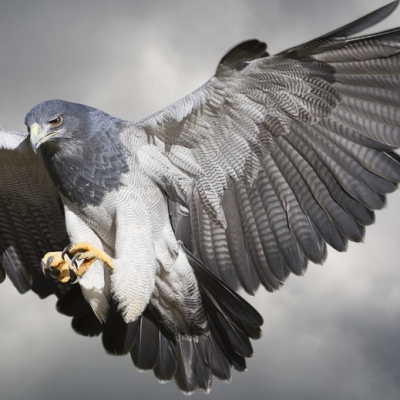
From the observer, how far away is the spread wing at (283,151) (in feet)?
26.7

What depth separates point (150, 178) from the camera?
858 centimetres

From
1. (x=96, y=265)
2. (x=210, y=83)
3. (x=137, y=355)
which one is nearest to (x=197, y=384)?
(x=137, y=355)

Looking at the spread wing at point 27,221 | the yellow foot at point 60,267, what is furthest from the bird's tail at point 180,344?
the spread wing at point 27,221

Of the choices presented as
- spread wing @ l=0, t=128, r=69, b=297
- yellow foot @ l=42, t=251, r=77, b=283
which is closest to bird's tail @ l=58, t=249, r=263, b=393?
yellow foot @ l=42, t=251, r=77, b=283

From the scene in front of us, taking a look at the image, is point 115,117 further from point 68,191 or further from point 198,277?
point 198,277

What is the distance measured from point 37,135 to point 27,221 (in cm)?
153

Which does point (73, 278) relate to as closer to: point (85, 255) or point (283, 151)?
point (85, 255)

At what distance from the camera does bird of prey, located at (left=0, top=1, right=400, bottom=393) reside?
8234 millimetres

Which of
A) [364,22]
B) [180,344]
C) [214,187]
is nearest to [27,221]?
[180,344]

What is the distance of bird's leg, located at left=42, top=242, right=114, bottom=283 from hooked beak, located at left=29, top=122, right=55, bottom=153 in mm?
822

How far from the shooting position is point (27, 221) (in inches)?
377

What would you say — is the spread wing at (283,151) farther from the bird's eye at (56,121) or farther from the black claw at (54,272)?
the black claw at (54,272)

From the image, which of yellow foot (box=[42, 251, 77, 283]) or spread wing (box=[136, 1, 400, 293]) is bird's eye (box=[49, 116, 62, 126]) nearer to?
spread wing (box=[136, 1, 400, 293])

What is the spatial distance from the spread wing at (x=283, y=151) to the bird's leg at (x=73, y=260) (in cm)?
77
